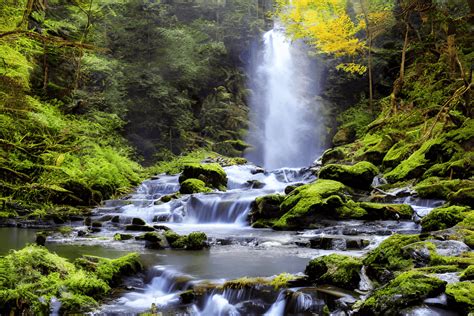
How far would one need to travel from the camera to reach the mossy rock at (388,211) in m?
9.73

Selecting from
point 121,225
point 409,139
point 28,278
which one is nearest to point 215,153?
point 409,139

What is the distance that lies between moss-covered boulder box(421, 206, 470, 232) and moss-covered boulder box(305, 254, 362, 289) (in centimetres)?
318

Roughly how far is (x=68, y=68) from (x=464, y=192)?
17.0m

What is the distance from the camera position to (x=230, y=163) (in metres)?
21.9

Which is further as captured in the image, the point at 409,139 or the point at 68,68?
the point at 68,68

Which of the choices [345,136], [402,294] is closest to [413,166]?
[402,294]

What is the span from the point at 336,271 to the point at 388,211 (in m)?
5.27

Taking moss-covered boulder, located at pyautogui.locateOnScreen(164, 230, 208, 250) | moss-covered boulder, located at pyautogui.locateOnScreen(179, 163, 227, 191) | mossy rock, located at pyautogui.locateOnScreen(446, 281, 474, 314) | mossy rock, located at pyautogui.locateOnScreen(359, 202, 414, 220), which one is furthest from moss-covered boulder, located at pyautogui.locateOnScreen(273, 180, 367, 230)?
mossy rock, located at pyautogui.locateOnScreen(446, 281, 474, 314)

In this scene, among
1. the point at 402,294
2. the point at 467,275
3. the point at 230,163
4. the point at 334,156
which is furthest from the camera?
the point at 230,163

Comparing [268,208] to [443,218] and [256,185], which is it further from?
[256,185]

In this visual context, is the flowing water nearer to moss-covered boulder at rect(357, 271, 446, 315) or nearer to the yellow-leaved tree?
moss-covered boulder at rect(357, 271, 446, 315)

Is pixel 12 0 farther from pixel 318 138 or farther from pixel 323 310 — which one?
pixel 318 138

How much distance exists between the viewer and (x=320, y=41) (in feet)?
72.0

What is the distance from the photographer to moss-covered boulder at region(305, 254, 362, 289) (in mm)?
5047
